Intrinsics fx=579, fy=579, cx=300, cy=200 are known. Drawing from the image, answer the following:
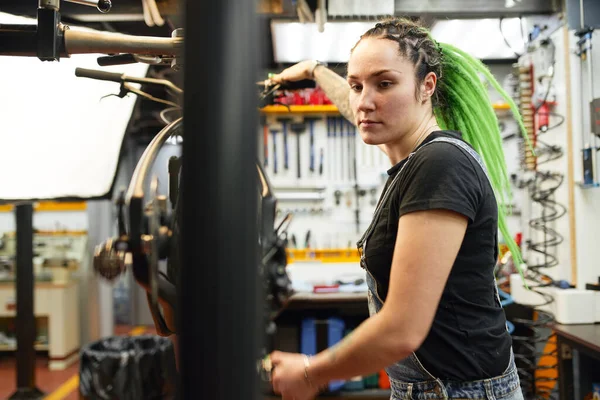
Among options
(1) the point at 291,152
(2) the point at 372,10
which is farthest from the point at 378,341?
(1) the point at 291,152

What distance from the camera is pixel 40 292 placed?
19.0 ft

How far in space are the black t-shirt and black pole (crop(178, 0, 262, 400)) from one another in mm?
794

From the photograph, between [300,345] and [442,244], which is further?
[300,345]

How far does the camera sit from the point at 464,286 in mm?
1141

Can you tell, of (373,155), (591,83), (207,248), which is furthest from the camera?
(373,155)

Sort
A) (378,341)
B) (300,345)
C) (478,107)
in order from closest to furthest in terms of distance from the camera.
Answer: (378,341), (478,107), (300,345)

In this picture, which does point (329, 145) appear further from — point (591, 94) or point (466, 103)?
point (466, 103)

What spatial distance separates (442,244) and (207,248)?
763 millimetres

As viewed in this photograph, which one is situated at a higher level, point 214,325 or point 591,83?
point 591,83

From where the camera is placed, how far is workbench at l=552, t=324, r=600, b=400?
2.69 m

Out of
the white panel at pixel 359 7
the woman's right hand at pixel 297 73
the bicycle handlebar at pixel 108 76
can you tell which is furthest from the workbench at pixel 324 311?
the bicycle handlebar at pixel 108 76

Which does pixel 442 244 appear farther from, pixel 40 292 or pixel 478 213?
pixel 40 292

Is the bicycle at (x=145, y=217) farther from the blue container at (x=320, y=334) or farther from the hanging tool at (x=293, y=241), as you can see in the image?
the hanging tool at (x=293, y=241)

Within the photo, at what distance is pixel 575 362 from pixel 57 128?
2783mm
